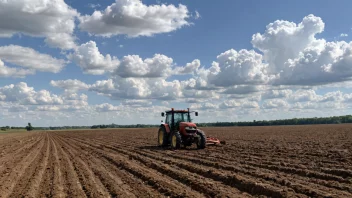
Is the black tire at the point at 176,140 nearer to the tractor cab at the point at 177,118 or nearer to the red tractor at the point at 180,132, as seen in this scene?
the red tractor at the point at 180,132

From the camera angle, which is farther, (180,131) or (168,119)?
(168,119)

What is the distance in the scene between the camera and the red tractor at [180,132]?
18094mm

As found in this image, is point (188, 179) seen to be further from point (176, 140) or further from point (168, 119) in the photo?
point (168, 119)

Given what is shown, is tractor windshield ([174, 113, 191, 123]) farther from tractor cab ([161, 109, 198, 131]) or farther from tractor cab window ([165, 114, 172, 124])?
tractor cab window ([165, 114, 172, 124])

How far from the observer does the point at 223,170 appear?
35.3ft

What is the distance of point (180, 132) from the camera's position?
61.1 ft

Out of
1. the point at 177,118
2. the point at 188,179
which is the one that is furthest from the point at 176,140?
the point at 188,179

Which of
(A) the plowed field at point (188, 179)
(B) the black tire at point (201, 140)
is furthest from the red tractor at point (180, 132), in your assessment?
(A) the plowed field at point (188, 179)

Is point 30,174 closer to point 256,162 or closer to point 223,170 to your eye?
point 223,170

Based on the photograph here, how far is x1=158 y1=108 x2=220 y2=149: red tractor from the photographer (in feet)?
59.4

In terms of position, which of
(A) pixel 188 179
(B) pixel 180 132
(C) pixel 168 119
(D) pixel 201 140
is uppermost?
(C) pixel 168 119

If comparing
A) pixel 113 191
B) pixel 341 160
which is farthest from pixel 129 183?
pixel 341 160

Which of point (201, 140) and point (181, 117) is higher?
point (181, 117)

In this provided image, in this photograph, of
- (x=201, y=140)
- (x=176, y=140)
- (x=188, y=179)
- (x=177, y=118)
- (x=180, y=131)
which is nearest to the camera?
(x=188, y=179)
